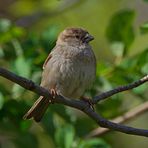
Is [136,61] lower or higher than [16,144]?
higher

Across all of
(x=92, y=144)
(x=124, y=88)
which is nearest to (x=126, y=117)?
(x=92, y=144)

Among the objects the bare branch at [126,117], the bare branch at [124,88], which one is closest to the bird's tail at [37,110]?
the bare branch at [126,117]

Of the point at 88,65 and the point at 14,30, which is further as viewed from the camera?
the point at 14,30

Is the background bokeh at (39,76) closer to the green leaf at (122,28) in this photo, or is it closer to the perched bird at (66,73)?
the green leaf at (122,28)

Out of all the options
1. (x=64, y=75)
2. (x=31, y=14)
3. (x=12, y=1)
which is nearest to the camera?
(x=64, y=75)

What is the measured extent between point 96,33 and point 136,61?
3.25 metres

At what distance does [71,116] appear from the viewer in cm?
610

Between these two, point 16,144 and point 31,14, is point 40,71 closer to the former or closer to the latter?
point 16,144

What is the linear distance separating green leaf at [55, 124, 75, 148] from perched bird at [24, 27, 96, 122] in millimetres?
204

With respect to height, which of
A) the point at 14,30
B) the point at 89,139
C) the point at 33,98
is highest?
the point at 14,30

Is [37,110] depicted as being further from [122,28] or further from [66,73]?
[122,28]

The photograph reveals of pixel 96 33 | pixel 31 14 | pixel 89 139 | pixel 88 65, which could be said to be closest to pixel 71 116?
pixel 89 139

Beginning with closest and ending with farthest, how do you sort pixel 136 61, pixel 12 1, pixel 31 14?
pixel 136 61, pixel 31 14, pixel 12 1

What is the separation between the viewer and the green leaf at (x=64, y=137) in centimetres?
549
